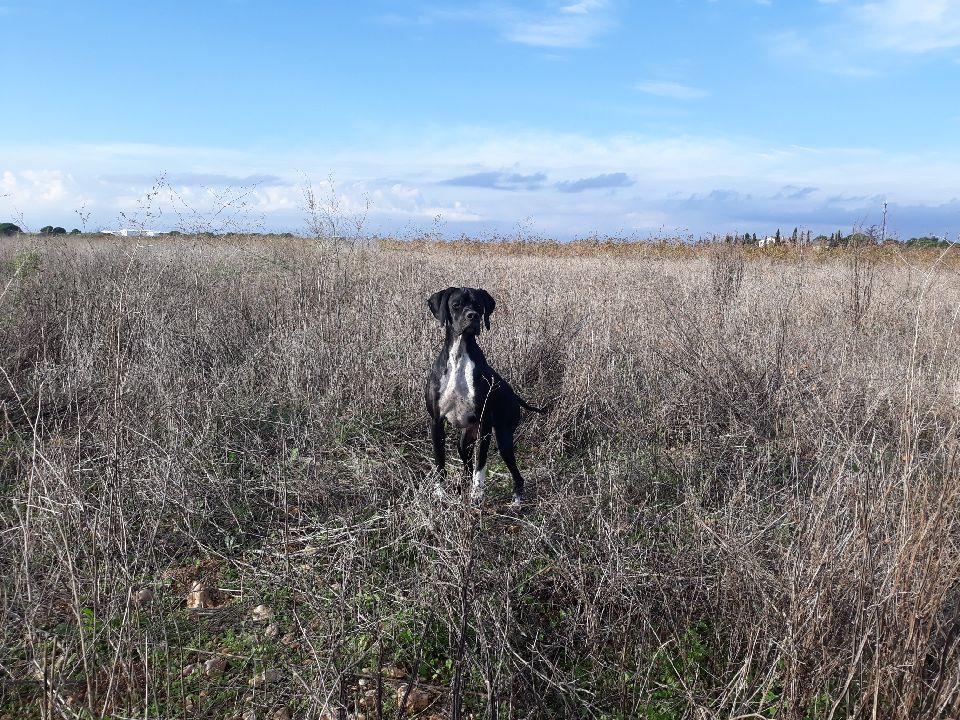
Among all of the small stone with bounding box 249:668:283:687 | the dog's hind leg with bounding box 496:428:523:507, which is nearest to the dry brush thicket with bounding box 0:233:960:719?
the small stone with bounding box 249:668:283:687

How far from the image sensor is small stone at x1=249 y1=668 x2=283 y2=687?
2.27m

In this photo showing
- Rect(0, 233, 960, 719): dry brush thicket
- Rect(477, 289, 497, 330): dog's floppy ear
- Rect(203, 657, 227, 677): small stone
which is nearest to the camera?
Rect(0, 233, 960, 719): dry brush thicket

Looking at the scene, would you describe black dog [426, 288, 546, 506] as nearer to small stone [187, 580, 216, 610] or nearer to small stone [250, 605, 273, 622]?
small stone [250, 605, 273, 622]

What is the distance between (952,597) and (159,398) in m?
3.90

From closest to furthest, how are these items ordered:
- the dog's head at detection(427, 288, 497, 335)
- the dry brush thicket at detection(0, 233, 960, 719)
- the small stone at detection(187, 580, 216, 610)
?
the dry brush thicket at detection(0, 233, 960, 719), the small stone at detection(187, 580, 216, 610), the dog's head at detection(427, 288, 497, 335)

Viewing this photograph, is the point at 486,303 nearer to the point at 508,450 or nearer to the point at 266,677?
the point at 508,450

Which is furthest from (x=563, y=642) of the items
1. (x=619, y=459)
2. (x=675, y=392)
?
(x=675, y=392)

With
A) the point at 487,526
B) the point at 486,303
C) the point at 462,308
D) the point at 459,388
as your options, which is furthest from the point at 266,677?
the point at 486,303

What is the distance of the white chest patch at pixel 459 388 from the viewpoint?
329cm

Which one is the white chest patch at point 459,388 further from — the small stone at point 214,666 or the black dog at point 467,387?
the small stone at point 214,666

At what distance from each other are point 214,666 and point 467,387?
5.02 ft

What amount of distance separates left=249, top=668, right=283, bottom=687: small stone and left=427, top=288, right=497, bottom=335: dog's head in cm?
160

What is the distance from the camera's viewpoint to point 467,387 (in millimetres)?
3293

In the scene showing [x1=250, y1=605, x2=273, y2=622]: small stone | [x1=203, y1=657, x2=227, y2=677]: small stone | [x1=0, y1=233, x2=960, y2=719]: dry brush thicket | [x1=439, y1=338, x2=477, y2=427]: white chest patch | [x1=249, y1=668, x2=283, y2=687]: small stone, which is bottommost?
[x1=203, y1=657, x2=227, y2=677]: small stone
